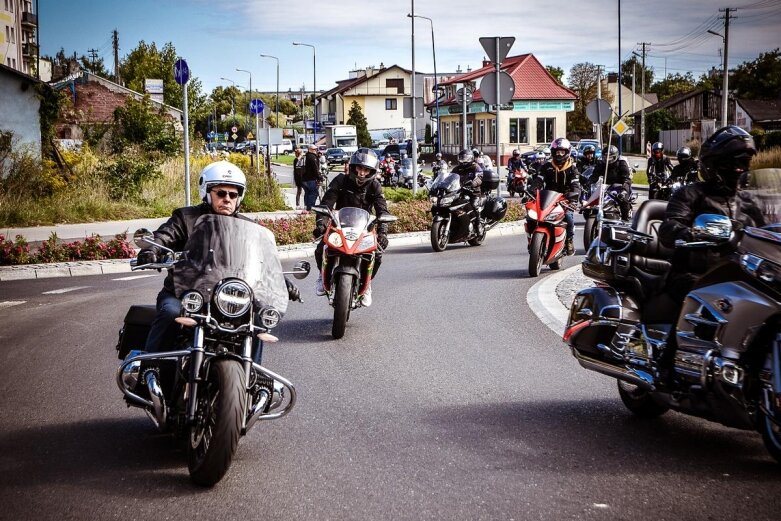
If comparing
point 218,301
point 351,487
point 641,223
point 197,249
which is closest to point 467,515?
point 351,487

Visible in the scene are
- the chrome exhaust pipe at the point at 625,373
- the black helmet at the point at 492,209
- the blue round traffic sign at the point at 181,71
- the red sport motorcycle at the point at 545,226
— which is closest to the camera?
the chrome exhaust pipe at the point at 625,373

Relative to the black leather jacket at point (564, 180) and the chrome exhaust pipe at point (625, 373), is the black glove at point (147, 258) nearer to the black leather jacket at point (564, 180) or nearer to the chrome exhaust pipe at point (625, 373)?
the chrome exhaust pipe at point (625, 373)

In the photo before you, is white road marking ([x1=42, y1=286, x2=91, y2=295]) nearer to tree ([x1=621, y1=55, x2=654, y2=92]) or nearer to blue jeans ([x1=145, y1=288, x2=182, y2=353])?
blue jeans ([x1=145, y1=288, x2=182, y2=353])

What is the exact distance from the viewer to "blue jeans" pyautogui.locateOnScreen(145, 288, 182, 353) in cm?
529

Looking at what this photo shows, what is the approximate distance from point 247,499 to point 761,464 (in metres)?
2.61

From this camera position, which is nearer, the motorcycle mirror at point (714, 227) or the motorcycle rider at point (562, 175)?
the motorcycle mirror at point (714, 227)

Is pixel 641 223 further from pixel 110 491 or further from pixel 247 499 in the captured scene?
pixel 110 491

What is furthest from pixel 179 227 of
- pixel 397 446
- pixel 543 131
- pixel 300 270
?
pixel 543 131

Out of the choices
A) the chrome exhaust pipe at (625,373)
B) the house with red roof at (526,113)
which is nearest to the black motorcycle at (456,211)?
the chrome exhaust pipe at (625,373)

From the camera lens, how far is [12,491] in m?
4.90

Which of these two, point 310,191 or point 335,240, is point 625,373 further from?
point 310,191

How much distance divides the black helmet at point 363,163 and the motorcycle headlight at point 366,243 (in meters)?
1.07

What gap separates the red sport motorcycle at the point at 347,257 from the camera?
9.42 metres

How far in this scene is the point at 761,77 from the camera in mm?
92000
